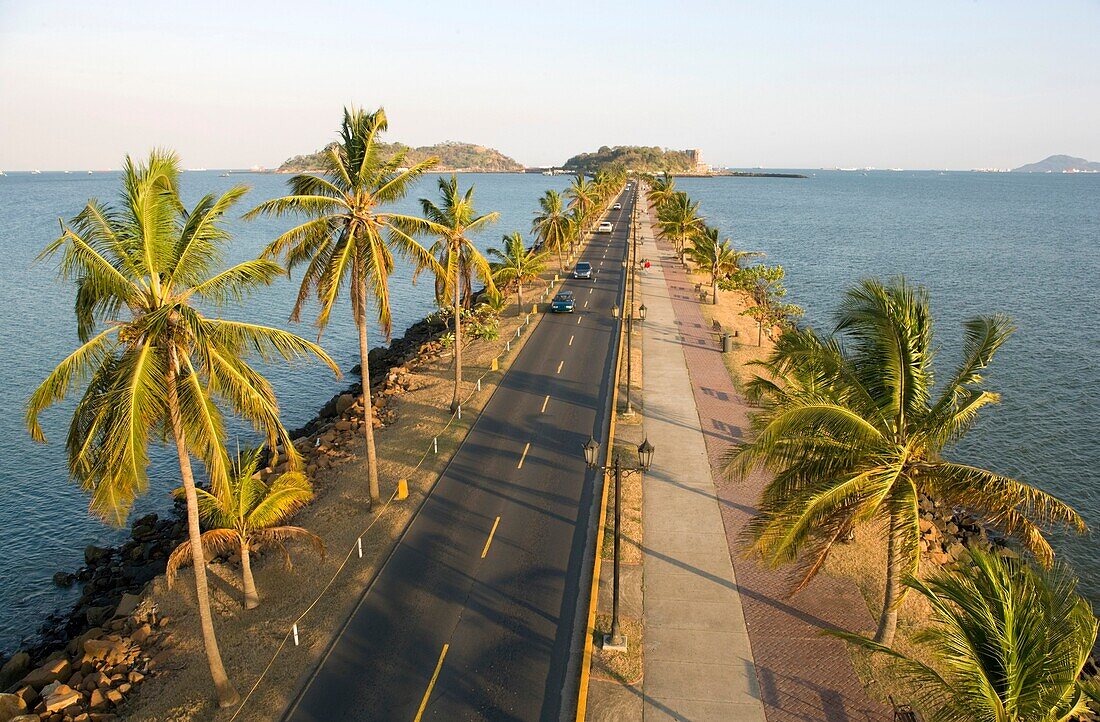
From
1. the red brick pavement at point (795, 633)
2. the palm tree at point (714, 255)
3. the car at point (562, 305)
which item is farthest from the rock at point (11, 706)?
the palm tree at point (714, 255)

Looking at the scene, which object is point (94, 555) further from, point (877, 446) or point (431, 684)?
point (877, 446)

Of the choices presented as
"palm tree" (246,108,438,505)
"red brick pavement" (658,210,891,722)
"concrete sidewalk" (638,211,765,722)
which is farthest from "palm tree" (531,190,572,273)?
"palm tree" (246,108,438,505)

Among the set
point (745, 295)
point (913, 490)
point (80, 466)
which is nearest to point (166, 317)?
point (80, 466)

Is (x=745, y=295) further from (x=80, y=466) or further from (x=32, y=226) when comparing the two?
(x=32, y=226)

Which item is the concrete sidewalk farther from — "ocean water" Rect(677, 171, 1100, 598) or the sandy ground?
"ocean water" Rect(677, 171, 1100, 598)

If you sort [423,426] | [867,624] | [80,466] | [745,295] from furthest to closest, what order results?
[745,295] → [423,426] → [867,624] → [80,466]

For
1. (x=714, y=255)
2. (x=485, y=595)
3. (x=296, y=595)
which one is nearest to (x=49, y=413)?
(x=296, y=595)

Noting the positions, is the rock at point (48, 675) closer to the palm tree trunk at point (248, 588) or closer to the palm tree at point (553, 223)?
the palm tree trunk at point (248, 588)
